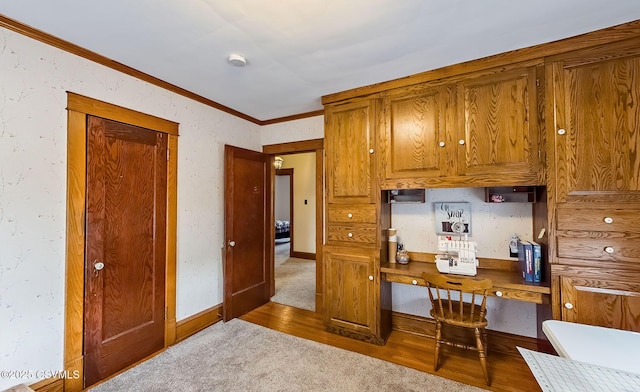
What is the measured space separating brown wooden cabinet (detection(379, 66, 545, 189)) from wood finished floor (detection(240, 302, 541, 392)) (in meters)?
1.50

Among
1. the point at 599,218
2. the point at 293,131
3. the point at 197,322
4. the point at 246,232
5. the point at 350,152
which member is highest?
the point at 293,131

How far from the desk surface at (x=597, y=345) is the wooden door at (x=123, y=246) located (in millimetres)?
2912

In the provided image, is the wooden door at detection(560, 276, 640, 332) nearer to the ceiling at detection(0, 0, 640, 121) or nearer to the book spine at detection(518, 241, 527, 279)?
the book spine at detection(518, 241, 527, 279)

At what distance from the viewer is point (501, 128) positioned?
6.99ft

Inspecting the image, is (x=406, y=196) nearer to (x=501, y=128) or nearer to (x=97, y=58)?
(x=501, y=128)

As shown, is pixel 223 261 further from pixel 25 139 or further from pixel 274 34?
pixel 274 34

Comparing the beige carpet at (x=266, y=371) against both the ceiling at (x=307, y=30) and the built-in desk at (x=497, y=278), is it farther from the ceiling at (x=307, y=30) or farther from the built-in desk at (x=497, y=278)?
the ceiling at (x=307, y=30)

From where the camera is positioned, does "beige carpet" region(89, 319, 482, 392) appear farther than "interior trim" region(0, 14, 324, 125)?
Yes

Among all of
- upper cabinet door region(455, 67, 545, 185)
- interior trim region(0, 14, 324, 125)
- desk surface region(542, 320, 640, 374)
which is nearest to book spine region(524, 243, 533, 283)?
upper cabinet door region(455, 67, 545, 185)

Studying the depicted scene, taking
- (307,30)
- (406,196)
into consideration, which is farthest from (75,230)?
(406,196)

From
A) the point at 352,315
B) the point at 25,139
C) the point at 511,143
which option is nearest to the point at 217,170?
the point at 25,139

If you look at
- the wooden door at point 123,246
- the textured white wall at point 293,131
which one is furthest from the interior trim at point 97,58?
the wooden door at point 123,246

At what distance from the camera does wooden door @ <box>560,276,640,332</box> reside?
5.56 ft

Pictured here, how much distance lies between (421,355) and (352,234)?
122 centimetres
